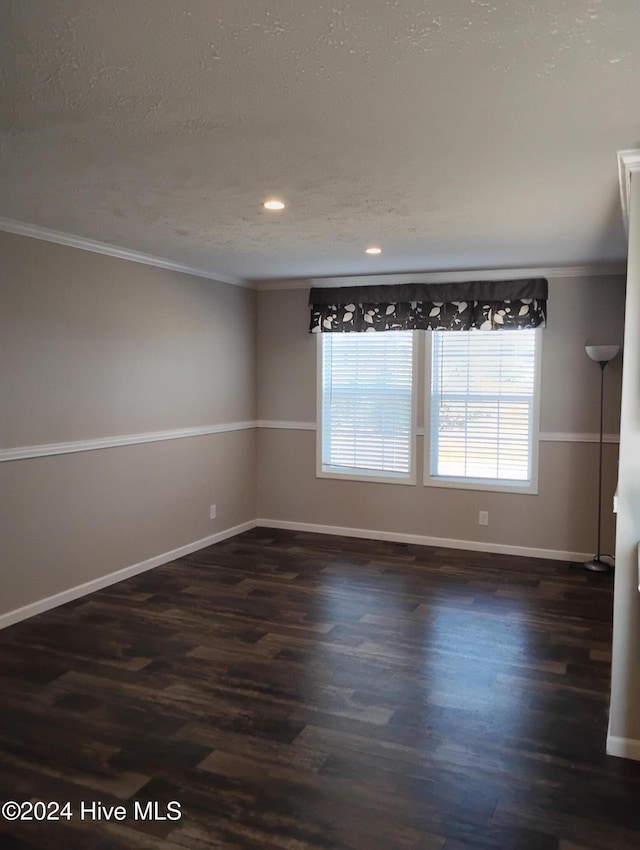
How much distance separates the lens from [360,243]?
4348mm

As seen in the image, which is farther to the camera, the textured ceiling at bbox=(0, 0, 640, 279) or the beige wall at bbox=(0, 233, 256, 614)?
the beige wall at bbox=(0, 233, 256, 614)

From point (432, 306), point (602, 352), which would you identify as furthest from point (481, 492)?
point (432, 306)

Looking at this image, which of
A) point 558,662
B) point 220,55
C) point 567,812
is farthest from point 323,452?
point 220,55

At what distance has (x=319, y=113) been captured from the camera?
2135 mm

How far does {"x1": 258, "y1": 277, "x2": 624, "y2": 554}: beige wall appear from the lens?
5.19 meters

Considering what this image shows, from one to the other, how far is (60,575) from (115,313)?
1.77 meters

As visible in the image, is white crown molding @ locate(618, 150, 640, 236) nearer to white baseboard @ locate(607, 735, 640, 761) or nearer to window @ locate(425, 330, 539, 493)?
white baseboard @ locate(607, 735, 640, 761)

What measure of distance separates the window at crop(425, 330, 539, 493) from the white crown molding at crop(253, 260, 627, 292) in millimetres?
452

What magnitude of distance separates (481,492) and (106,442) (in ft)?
9.85

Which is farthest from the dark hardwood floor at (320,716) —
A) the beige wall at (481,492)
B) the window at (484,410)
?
the window at (484,410)

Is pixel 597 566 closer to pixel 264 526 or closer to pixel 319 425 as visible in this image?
pixel 319 425

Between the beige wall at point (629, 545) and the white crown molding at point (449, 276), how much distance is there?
2.63m

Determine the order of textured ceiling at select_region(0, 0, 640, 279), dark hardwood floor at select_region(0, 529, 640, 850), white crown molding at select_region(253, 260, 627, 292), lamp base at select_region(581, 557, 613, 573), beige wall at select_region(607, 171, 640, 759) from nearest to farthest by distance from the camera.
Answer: textured ceiling at select_region(0, 0, 640, 279) < dark hardwood floor at select_region(0, 529, 640, 850) < beige wall at select_region(607, 171, 640, 759) < lamp base at select_region(581, 557, 613, 573) < white crown molding at select_region(253, 260, 627, 292)

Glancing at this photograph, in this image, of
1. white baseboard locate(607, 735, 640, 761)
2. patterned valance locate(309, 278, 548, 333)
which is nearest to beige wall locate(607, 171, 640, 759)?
white baseboard locate(607, 735, 640, 761)
